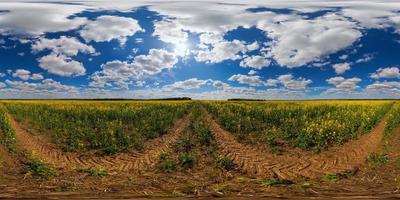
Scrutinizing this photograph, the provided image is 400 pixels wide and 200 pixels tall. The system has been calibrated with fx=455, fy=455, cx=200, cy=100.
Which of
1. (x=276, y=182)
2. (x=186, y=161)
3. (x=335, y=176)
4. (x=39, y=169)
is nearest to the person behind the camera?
(x=276, y=182)

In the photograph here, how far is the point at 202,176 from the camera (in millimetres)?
12656

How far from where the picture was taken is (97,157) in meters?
16.0

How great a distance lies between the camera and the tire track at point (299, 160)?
1320 cm

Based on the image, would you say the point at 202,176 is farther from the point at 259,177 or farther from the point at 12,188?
the point at 12,188

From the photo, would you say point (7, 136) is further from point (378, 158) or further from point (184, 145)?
point (378, 158)

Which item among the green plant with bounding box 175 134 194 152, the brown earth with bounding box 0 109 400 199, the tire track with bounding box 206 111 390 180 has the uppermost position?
the green plant with bounding box 175 134 194 152

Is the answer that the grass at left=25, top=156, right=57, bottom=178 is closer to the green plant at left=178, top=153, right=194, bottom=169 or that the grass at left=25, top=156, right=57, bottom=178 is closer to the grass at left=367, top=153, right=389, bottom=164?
the green plant at left=178, top=153, right=194, bottom=169

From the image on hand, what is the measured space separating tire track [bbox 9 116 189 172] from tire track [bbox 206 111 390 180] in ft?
8.38

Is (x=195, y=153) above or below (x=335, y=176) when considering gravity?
above

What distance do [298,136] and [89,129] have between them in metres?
9.68

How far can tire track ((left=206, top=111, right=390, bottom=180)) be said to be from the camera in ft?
43.3

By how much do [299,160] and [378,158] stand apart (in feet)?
8.24

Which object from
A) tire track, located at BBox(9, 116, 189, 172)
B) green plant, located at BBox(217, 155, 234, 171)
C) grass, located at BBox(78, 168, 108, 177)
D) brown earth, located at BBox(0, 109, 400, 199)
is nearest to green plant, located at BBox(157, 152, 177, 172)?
brown earth, located at BBox(0, 109, 400, 199)

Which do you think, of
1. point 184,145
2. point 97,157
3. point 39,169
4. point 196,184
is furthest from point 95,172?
point 184,145
